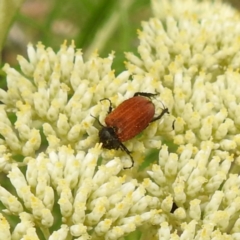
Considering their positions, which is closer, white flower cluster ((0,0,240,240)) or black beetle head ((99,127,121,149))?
white flower cluster ((0,0,240,240))

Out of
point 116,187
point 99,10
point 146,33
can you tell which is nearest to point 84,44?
point 99,10

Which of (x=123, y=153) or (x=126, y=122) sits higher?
(x=126, y=122)

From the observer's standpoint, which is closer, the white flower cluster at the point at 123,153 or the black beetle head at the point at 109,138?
the white flower cluster at the point at 123,153

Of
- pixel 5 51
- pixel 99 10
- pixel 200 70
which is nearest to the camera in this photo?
pixel 200 70

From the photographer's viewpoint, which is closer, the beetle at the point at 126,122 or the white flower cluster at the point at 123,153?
the white flower cluster at the point at 123,153

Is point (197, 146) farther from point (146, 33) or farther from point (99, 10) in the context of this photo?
point (99, 10)

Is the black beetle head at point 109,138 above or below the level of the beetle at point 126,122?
below

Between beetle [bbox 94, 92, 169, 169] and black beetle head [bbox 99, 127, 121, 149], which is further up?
beetle [bbox 94, 92, 169, 169]

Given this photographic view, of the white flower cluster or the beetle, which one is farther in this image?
the beetle
